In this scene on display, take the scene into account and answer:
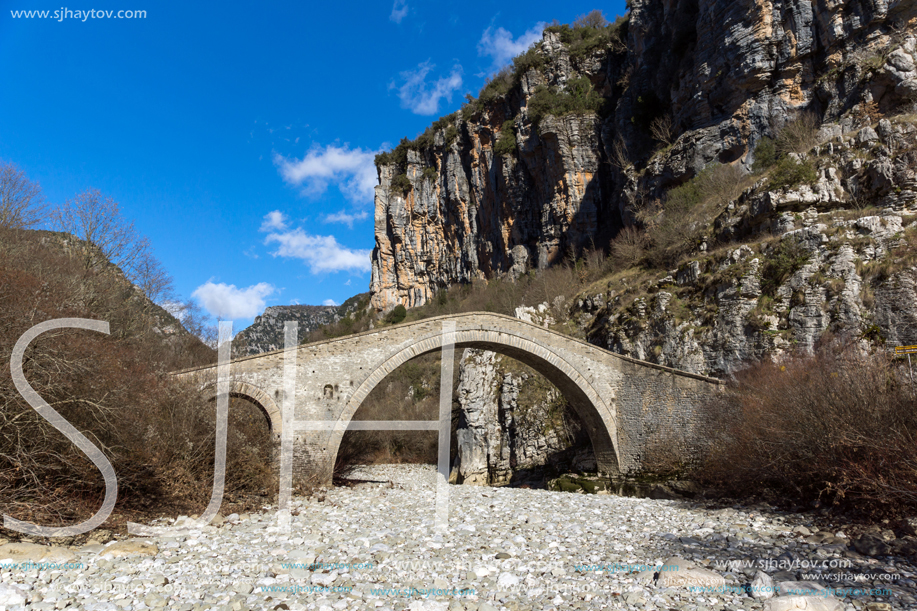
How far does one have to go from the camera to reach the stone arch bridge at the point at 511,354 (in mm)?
13227

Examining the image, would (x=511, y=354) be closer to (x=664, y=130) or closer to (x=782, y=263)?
(x=782, y=263)

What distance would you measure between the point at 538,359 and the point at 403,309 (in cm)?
3328

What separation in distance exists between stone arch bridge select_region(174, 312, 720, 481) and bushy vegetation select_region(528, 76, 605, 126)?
23.0 metres

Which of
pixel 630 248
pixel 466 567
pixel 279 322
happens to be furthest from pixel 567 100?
pixel 466 567

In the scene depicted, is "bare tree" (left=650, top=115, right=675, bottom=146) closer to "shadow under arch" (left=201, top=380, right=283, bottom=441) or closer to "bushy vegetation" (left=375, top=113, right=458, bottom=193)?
"bushy vegetation" (left=375, top=113, right=458, bottom=193)

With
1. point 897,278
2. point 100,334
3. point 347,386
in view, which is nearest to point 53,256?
point 100,334

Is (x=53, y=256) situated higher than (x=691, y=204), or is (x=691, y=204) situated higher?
(x=691, y=204)

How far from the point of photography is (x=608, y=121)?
32.8m

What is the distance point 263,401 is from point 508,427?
9.98m

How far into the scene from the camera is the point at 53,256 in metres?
14.0

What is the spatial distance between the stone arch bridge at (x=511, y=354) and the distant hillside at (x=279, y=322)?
1240 centimetres

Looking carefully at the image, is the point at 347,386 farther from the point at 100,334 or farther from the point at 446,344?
the point at 100,334

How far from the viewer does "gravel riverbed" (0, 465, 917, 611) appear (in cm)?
546

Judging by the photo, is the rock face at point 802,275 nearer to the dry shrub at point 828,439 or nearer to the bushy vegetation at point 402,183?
the dry shrub at point 828,439
